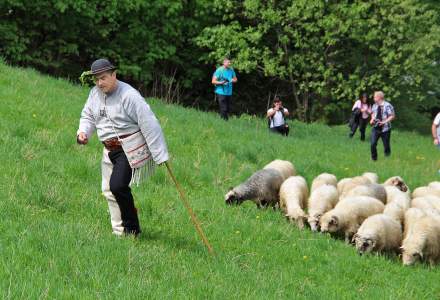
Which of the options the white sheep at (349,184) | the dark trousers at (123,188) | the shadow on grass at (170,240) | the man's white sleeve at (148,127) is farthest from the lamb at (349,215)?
the man's white sleeve at (148,127)

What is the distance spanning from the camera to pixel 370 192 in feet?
31.2

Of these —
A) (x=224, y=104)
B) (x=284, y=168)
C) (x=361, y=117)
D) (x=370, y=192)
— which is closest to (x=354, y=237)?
(x=370, y=192)

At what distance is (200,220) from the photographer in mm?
7855

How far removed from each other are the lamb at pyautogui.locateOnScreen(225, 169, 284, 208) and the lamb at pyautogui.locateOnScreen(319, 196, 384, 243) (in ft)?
3.90

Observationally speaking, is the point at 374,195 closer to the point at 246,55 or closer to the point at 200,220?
the point at 200,220

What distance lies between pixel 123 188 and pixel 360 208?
12.7 ft

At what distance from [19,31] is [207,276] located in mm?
19812

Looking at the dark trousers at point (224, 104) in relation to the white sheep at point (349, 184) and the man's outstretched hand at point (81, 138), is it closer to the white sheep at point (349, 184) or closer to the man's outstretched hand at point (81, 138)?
the white sheep at point (349, 184)

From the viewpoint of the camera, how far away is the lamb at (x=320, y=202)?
8578 mm

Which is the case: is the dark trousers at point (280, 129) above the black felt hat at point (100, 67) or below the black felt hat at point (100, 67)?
below

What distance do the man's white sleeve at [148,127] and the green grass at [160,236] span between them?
0.92 metres

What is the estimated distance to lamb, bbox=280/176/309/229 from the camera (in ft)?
28.6

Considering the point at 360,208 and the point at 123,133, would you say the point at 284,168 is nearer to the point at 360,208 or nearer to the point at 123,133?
the point at 360,208

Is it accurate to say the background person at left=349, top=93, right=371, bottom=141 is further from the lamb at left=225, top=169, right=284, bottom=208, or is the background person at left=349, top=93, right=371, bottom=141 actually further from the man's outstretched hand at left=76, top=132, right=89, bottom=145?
the man's outstretched hand at left=76, top=132, right=89, bottom=145
